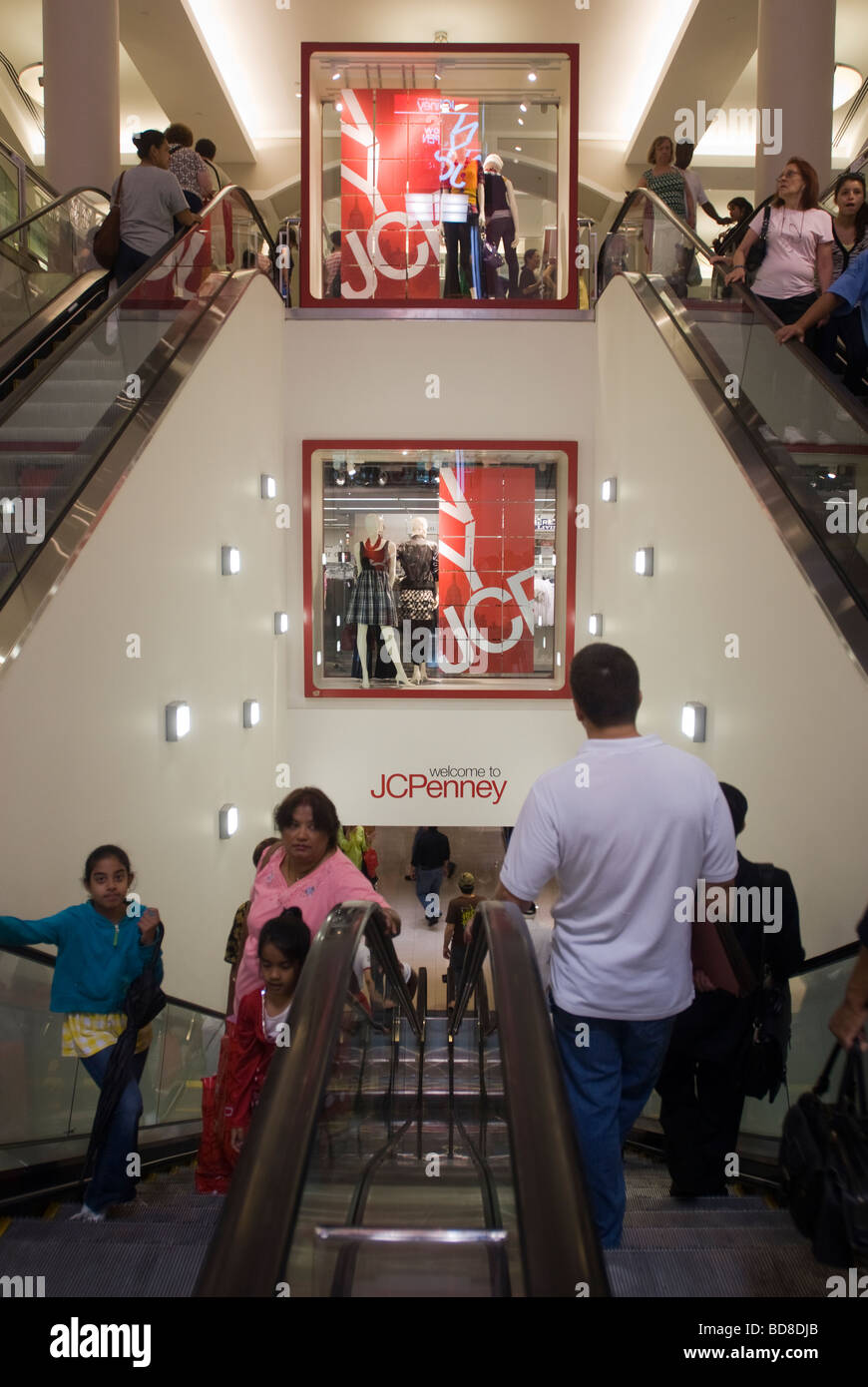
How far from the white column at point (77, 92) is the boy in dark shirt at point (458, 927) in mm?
7591

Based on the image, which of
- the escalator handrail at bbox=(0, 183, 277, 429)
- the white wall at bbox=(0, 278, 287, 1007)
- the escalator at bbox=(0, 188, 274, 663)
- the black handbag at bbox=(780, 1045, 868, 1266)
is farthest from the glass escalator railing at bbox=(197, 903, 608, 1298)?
the escalator handrail at bbox=(0, 183, 277, 429)

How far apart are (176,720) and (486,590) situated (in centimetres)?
512

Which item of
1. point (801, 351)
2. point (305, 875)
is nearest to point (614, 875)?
point (305, 875)

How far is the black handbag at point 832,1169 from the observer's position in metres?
1.92

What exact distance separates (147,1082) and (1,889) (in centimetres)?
117

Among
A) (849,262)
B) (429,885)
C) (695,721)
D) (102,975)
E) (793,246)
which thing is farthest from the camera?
(429,885)

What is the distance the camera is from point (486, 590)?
424 inches

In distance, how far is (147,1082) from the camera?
4469 mm

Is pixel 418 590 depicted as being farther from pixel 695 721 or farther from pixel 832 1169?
pixel 832 1169

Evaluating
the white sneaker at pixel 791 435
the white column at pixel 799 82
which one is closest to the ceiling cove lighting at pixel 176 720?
the white sneaker at pixel 791 435

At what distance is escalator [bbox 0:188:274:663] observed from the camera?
3.93 meters

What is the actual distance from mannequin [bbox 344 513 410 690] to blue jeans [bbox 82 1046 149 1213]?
7099mm

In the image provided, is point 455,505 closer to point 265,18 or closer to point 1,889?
point 1,889

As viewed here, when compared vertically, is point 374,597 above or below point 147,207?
below
